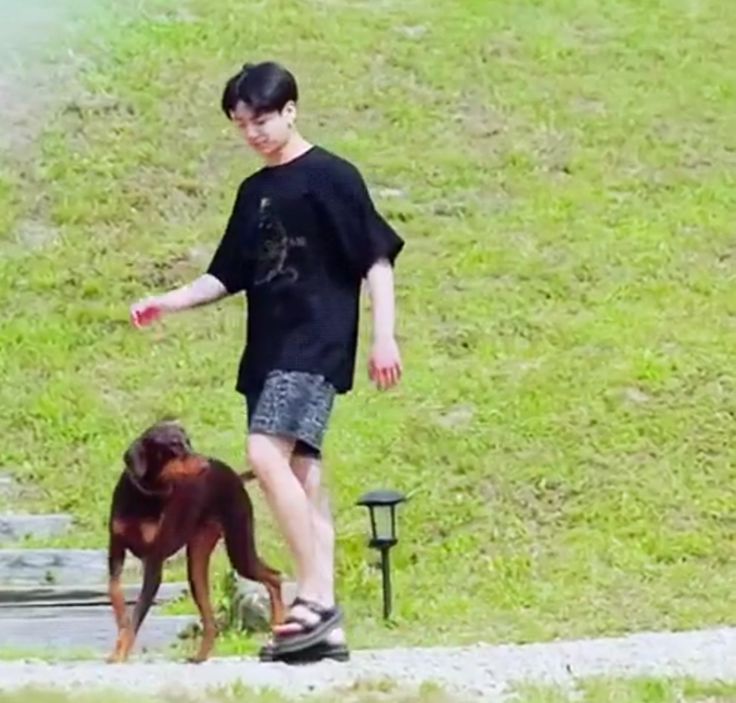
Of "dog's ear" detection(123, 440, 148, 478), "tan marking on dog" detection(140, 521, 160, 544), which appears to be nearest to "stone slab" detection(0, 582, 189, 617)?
"tan marking on dog" detection(140, 521, 160, 544)

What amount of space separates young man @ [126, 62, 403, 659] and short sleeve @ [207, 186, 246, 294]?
10 mm

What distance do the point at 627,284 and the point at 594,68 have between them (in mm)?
2961

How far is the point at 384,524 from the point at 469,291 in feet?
10.3

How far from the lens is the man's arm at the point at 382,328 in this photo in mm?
4223

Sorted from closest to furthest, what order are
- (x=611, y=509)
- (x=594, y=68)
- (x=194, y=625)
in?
(x=194, y=625) → (x=611, y=509) → (x=594, y=68)

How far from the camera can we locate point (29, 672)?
13.9 feet

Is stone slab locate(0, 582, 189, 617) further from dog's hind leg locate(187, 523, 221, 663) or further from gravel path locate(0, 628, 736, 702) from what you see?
dog's hind leg locate(187, 523, 221, 663)

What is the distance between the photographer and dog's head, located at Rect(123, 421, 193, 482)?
14.3 ft

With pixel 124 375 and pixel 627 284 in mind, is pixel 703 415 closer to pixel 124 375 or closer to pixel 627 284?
pixel 627 284

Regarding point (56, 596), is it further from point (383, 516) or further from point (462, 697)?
point (462, 697)

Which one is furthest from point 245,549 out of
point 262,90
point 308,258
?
point 262,90

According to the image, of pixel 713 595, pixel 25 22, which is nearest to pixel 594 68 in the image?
pixel 25 22

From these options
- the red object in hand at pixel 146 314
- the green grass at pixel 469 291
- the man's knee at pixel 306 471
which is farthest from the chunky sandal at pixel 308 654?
the green grass at pixel 469 291

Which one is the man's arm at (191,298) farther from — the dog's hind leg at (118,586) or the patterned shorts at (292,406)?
the dog's hind leg at (118,586)
